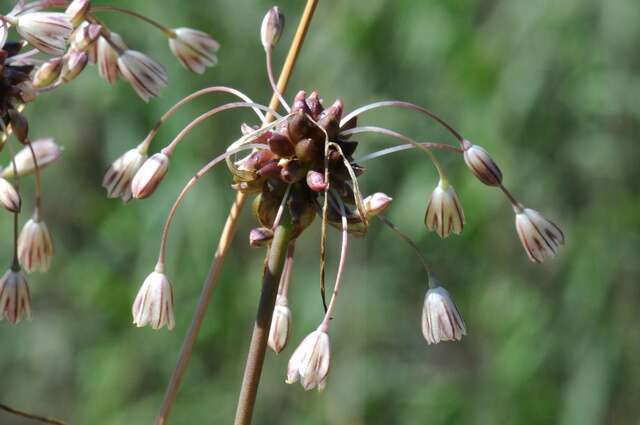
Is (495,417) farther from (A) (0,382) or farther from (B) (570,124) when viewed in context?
(A) (0,382)

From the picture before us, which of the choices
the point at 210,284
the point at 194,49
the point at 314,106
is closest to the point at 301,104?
the point at 314,106

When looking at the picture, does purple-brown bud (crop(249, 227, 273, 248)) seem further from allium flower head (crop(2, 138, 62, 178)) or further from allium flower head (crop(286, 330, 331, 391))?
allium flower head (crop(2, 138, 62, 178))

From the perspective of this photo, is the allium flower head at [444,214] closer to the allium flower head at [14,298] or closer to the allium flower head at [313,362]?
the allium flower head at [313,362]

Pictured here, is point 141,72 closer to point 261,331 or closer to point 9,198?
point 9,198

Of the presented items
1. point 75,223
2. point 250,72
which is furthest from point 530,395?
point 75,223

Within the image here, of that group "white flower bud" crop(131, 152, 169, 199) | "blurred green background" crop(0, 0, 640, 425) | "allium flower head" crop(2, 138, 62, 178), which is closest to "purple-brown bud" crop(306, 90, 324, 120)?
"white flower bud" crop(131, 152, 169, 199)

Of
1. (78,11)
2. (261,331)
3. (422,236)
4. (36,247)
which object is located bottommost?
(422,236)
